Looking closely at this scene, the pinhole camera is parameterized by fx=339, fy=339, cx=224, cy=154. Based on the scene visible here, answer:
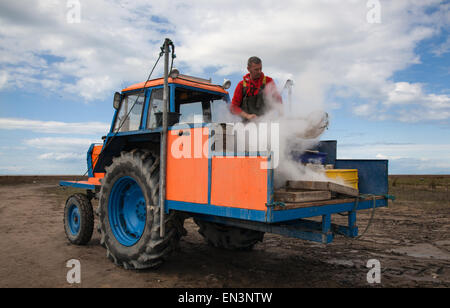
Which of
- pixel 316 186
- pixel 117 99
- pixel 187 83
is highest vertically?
pixel 187 83

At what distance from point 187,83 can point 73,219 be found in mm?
3626

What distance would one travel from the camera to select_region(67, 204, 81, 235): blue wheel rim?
6359mm

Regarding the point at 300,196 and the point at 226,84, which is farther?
the point at 226,84

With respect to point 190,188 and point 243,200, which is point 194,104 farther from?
point 243,200

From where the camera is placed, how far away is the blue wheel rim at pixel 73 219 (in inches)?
250

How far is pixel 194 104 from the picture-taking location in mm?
5512

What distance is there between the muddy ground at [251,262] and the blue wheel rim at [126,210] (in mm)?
519

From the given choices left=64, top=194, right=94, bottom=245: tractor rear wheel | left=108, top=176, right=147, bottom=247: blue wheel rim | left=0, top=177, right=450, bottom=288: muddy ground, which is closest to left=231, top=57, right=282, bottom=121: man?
left=108, top=176, right=147, bottom=247: blue wheel rim

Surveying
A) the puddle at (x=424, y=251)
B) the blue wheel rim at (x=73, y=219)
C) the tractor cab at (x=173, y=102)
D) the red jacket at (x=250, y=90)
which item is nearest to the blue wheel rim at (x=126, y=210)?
the tractor cab at (x=173, y=102)

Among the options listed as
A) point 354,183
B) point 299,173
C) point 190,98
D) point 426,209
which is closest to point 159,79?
point 190,98

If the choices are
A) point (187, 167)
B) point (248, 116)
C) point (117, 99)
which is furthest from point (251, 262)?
point (117, 99)

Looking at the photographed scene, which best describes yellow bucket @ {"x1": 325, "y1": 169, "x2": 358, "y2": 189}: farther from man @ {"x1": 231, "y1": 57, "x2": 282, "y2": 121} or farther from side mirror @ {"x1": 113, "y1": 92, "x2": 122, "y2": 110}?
side mirror @ {"x1": 113, "y1": 92, "x2": 122, "y2": 110}
